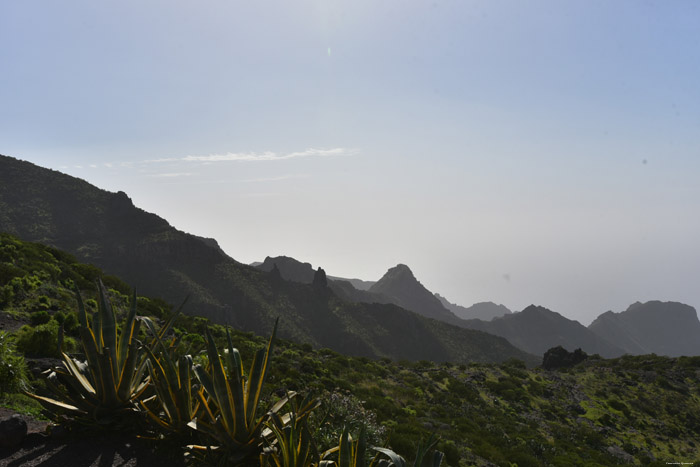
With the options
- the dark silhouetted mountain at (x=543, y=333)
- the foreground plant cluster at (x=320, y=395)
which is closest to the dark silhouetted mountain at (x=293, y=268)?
the dark silhouetted mountain at (x=543, y=333)

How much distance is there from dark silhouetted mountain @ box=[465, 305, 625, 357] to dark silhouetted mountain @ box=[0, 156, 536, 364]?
3390 inches

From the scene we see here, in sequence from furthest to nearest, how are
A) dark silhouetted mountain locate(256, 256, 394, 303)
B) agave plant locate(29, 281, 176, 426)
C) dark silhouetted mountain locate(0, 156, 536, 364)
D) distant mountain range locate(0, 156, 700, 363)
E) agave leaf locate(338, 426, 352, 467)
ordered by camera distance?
dark silhouetted mountain locate(256, 256, 394, 303) → distant mountain range locate(0, 156, 700, 363) → dark silhouetted mountain locate(0, 156, 536, 364) → agave plant locate(29, 281, 176, 426) → agave leaf locate(338, 426, 352, 467)

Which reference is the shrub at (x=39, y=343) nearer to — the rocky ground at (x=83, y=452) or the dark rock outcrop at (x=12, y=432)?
the rocky ground at (x=83, y=452)

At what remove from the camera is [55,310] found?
38.5ft

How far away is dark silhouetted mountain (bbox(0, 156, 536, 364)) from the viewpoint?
67.9 metres

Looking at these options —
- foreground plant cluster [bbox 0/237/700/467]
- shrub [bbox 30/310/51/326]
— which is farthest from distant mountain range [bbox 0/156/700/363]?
shrub [bbox 30/310/51/326]

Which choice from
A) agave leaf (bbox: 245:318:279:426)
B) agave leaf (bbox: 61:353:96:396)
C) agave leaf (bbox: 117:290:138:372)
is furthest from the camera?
agave leaf (bbox: 117:290:138:372)

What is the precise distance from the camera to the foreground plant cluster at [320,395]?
414cm

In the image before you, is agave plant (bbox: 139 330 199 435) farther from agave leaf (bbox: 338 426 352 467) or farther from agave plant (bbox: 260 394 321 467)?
agave leaf (bbox: 338 426 352 467)

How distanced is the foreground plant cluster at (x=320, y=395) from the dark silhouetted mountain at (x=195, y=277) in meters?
44.7

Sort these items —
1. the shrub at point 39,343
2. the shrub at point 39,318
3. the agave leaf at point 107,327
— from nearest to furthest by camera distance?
the agave leaf at point 107,327 < the shrub at point 39,343 < the shrub at point 39,318

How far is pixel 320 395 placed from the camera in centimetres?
1166

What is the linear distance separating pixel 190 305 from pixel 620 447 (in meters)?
61.6

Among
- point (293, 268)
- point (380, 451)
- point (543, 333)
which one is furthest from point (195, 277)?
point (543, 333)
